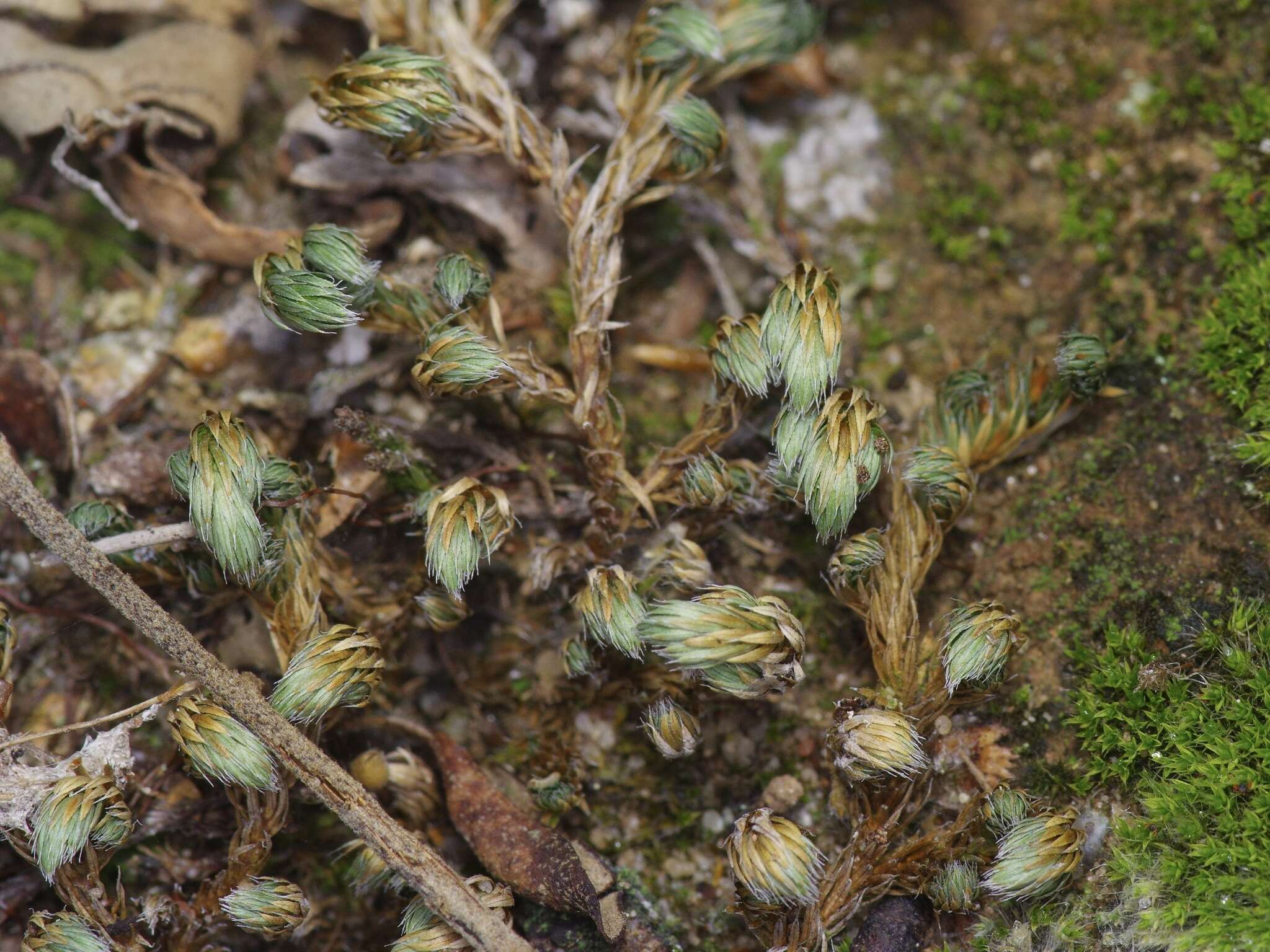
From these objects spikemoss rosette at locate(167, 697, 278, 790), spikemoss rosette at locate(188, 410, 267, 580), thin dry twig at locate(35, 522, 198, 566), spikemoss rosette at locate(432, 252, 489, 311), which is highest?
spikemoss rosette at locate(432, 252, 489, 311)

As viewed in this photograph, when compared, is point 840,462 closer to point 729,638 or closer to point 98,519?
point 729,638

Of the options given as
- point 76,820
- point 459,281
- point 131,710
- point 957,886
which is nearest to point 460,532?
point 459,281

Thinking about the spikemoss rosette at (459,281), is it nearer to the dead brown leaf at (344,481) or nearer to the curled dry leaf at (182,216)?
the dead brown leaf at (344,481)

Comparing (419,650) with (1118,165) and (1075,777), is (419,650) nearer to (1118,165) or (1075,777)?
(1075,777)

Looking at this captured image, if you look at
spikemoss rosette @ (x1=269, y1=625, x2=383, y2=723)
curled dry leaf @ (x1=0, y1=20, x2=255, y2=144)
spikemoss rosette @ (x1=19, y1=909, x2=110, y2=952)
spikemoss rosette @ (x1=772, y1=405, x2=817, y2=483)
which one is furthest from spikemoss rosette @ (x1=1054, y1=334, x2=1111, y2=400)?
spikemoss rosette @ (x1=19, y1=909, x2=110, y2=952)

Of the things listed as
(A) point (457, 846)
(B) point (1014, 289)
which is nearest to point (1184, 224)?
(B) point (1014, 289)

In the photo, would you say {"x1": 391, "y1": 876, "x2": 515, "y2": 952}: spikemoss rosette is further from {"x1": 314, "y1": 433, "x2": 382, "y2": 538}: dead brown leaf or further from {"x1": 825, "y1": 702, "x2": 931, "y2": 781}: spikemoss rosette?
{"x1": 314, "y1": 433, "x2": 382, "y2": 538}: dead brown leaf

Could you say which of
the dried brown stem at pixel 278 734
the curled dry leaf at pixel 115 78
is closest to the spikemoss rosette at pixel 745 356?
the dried brown stem at pixel 278 734
